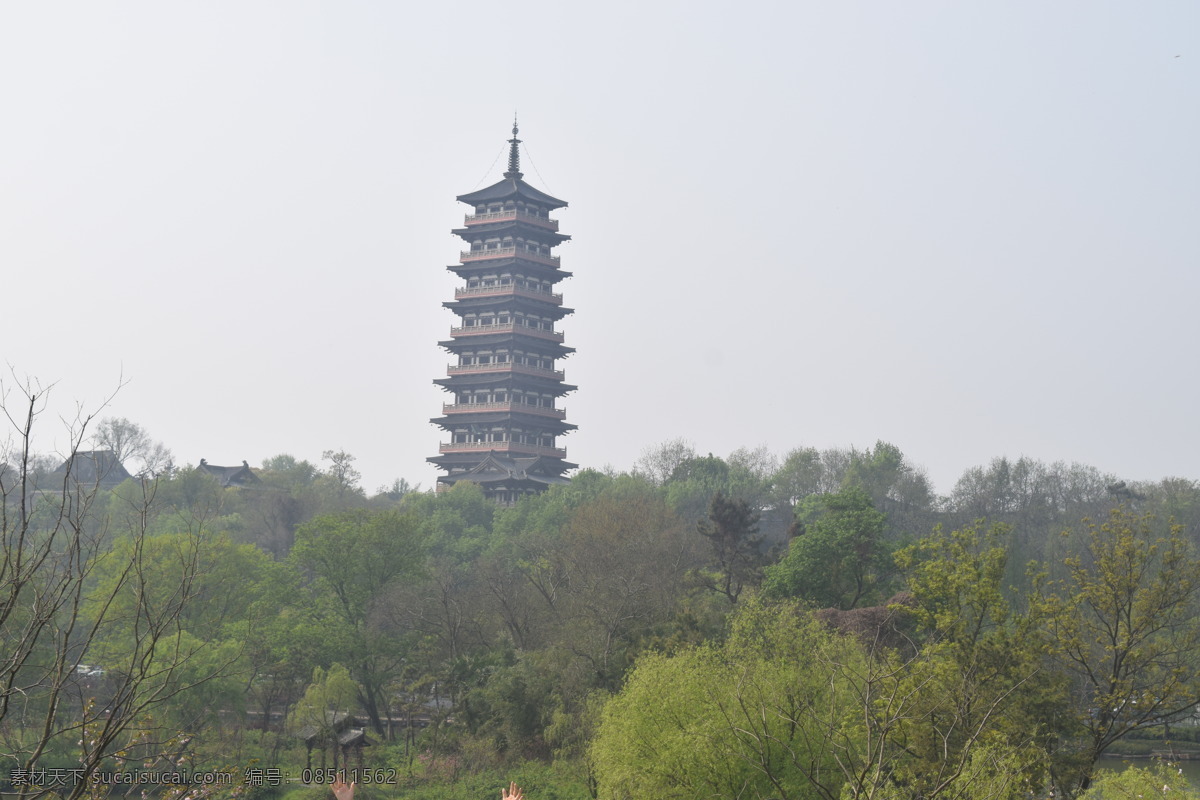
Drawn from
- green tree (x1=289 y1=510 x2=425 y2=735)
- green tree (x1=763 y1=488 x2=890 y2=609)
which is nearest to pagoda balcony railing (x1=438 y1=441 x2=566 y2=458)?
green tree (x1=289 y1=510 x2=425 y2=735)

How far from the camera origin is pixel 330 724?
29.9 metres

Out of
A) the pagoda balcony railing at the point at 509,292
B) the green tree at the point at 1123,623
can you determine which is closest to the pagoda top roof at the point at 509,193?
the pagoda balcony railing at the point at 509,292

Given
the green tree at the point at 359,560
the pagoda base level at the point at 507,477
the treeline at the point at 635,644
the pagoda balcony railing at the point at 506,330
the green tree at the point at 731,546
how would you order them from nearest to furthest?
the treeline at the point at 635,644, the green tree at the point at 359,560, the green tree at the point at 731,546, the pagoda base level at the point at 507,477, the pagoda balcony railing at the point at 506,330

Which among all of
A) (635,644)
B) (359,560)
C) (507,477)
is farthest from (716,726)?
(507,477)

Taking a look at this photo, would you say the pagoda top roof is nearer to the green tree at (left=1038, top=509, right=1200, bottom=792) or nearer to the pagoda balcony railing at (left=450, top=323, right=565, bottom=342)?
the pagoda balcony railing at (left=450, top=323, right=565, bottom=342)

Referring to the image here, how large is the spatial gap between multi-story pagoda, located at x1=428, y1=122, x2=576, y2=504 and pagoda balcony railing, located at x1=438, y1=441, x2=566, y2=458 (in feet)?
0.21

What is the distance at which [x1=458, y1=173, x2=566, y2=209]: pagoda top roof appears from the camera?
247ft

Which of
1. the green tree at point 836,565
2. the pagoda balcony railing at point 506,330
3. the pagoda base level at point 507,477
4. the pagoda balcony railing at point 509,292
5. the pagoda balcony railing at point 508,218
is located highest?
the pagoda balcony railing at point 508,218

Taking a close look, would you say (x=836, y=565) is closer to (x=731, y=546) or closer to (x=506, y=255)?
(x=731, y=546)

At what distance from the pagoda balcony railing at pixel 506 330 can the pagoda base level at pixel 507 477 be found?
8.01 m

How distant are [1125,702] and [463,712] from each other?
694 inches

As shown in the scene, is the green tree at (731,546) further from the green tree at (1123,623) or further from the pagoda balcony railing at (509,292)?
the pagoda balcony railing at (509,292)

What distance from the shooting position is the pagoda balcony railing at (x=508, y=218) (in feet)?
245

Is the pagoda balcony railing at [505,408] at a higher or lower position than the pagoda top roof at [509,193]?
lower
